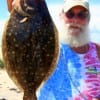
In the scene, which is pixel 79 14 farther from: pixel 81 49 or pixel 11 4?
pixel 11 4

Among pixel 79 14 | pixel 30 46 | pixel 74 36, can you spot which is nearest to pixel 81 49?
pixel 74 36

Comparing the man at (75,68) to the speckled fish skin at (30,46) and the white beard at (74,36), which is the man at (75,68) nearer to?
the white beard at (74,36)

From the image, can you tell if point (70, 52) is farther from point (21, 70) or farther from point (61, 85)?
point (21, 70)

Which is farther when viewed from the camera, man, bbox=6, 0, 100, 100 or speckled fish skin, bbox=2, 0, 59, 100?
man, bbox=6, 0, 100, 100

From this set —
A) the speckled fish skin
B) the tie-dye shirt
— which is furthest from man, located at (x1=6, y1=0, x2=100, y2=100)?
the speckled fish skin

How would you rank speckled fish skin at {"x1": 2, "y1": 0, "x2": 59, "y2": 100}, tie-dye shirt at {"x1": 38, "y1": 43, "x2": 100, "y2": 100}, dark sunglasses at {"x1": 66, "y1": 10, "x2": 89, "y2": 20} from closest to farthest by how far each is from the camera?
speckled fish skin at {"x1": 2, "y1": 0, "x2": 59, "y2": 100}, dark sunglasses at {"x1": 66, "y1": 10, "x2": 89, "y2": 20}, tie-dye shirt at {"x1": 38, "y1": 43, "x2": 100, "y2": 100}

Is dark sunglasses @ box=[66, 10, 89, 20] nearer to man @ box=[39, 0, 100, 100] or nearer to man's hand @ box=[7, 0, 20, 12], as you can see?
man @ box=[39, 0, 100, 100]
